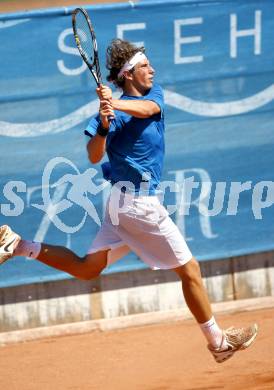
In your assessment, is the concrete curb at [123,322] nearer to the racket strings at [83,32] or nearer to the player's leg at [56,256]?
the player's leg at [56,256]

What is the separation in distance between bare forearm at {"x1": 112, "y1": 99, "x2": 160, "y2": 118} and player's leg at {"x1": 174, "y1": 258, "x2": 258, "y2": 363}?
0.95 meters

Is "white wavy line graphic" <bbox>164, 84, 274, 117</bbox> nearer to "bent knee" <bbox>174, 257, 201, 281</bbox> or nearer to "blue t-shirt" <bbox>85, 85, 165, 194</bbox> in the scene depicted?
"blue t-shirt" <bbox>85, 85, 165, 194</bbox>

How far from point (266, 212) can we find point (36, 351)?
7.28 ft

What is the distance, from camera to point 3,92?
24.3 ft

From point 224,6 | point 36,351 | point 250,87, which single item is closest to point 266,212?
point 250,87

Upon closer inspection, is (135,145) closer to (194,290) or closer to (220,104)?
(194,290)

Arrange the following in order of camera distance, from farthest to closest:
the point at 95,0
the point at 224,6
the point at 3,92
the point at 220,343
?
1. the point at 95,0
2. the point at 224,6
3. the point at 3,92
4. the point at 220,343

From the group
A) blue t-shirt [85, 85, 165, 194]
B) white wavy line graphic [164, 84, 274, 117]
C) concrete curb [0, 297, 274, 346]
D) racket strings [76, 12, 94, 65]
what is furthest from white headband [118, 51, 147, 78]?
concrete curb [0, 297, 274, 346]

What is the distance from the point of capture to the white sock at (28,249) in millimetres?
6309

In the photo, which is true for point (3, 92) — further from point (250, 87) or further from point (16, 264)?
point (250, 87)

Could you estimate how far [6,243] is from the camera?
20.7 ft

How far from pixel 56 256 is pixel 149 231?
26.0 inches

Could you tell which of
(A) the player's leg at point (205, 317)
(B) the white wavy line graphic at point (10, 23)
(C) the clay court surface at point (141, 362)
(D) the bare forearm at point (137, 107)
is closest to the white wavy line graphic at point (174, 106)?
(B) the white wavy line graphic at point (10, 23)

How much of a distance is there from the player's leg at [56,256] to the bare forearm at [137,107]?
0.98 metres
